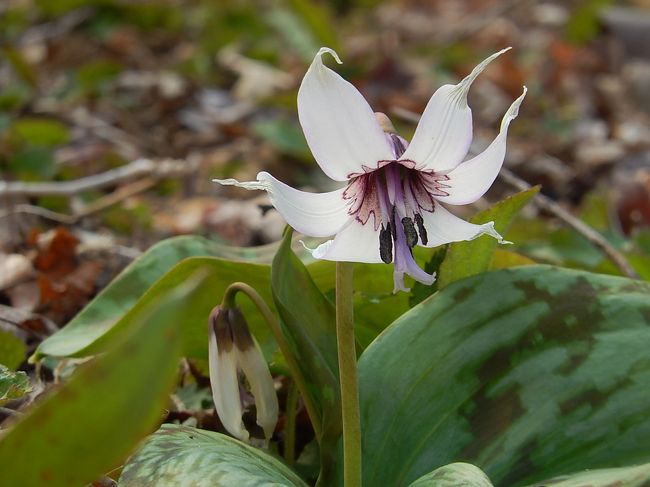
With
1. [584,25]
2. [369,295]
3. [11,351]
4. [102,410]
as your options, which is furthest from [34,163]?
[584,25]

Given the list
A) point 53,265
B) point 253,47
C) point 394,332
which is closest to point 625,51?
point 253,47

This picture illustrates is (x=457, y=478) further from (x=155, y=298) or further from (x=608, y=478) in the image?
(x=155, y=298)

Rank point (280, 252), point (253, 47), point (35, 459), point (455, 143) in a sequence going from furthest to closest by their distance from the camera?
point (253, 47) → point (280, 252) → point (455, 143) → point (35, 459)

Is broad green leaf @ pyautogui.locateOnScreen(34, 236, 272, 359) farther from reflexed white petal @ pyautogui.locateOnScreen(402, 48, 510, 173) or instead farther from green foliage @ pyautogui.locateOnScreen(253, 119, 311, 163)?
green foliage @ pyautogui.locateOnScreen(253, 119, 311, 163)

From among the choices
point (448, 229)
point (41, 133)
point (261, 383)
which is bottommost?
point (261, 383)

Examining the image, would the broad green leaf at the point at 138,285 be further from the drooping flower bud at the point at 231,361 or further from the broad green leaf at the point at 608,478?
the broad green leaf at the point at 608,478

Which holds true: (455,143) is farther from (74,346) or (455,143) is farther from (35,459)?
(74,346)

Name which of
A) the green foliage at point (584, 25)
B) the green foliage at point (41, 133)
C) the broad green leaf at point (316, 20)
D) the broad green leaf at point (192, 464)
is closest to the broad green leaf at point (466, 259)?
the broad green leaf at point (192, 464)
